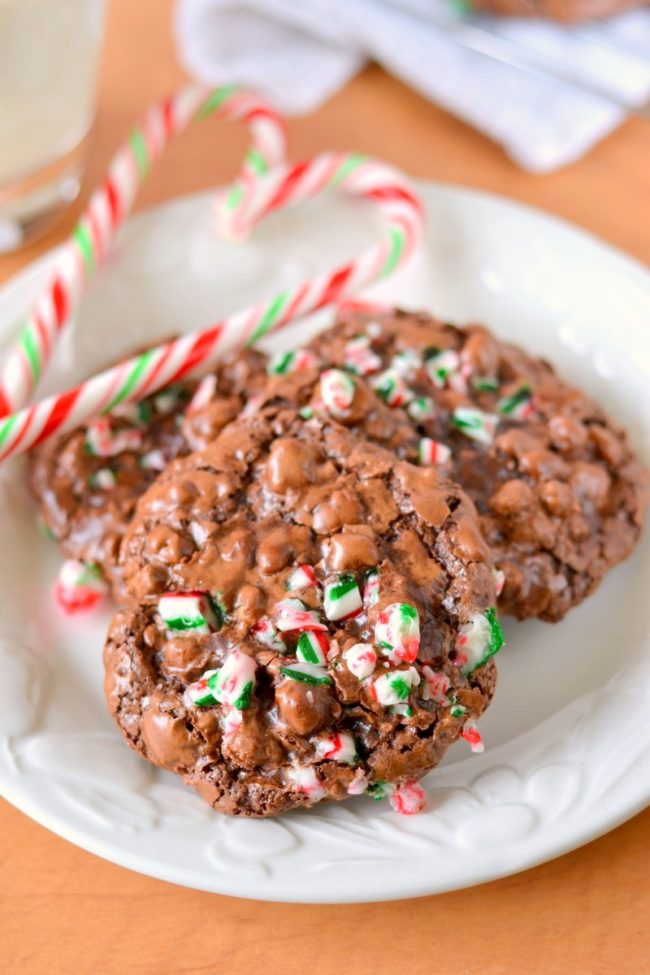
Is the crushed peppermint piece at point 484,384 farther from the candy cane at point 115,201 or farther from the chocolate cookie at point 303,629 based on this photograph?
the candy cane at point 115,201

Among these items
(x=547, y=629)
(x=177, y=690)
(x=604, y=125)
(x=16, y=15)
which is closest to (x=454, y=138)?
(x=604, y=125)

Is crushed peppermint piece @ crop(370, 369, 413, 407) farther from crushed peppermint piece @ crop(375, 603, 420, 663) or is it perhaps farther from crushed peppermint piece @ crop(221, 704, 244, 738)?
crushed peppermint piece @ crop(221, 704, 244, 738)

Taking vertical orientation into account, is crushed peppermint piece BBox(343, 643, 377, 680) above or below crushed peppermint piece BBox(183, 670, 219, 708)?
above

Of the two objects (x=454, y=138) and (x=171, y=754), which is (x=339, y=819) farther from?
(x=454, y=138)

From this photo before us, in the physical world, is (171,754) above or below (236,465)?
below

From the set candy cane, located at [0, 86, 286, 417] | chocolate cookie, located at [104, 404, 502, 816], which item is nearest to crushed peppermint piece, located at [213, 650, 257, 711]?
chocolate cookie, located at [104, 404, 502, 816]

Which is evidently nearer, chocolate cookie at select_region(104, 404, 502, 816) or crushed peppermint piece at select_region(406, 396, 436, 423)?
chocolate cookie at select_region(104, 404, 502, 816)

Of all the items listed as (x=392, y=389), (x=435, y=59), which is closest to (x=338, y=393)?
(x=392, y=389)
